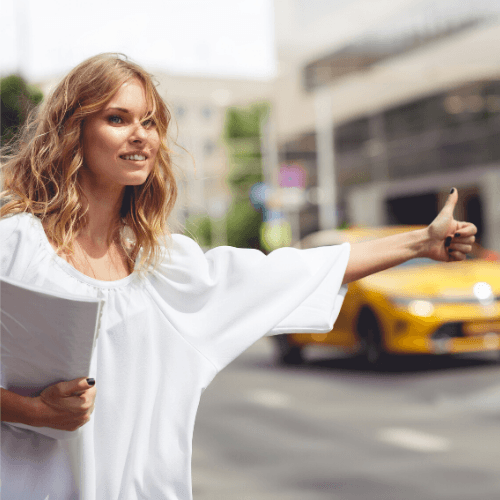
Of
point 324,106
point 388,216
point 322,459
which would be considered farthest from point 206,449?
point 324,106

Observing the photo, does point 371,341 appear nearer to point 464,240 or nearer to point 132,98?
point 464,240

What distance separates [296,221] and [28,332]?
41905mm

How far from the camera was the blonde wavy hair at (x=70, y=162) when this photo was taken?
177cm

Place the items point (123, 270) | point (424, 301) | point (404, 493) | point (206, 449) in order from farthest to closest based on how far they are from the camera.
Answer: point (424, 301) → point (206, 449) → point (404, 493) → point (123, 270)

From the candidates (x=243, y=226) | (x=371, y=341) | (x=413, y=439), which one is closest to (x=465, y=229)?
(x=413, y=439)

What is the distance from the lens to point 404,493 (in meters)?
4.81

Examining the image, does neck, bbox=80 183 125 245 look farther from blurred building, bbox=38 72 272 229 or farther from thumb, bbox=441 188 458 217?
blurred building, bbox=38 72 272 229

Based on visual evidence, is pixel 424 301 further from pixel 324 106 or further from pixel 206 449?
pixel 324 106

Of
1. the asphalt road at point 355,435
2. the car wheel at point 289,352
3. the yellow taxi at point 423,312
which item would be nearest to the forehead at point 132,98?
the asphalt road at point 355,435

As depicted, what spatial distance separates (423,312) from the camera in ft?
Result: 29.4

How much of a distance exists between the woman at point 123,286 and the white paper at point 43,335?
1.3 inches

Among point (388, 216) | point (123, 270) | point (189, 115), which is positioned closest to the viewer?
point (123, 270)

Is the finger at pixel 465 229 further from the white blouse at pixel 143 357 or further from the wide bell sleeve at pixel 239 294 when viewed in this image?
the white blouse at pixel 143 357

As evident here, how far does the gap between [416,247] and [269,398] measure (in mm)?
6428
